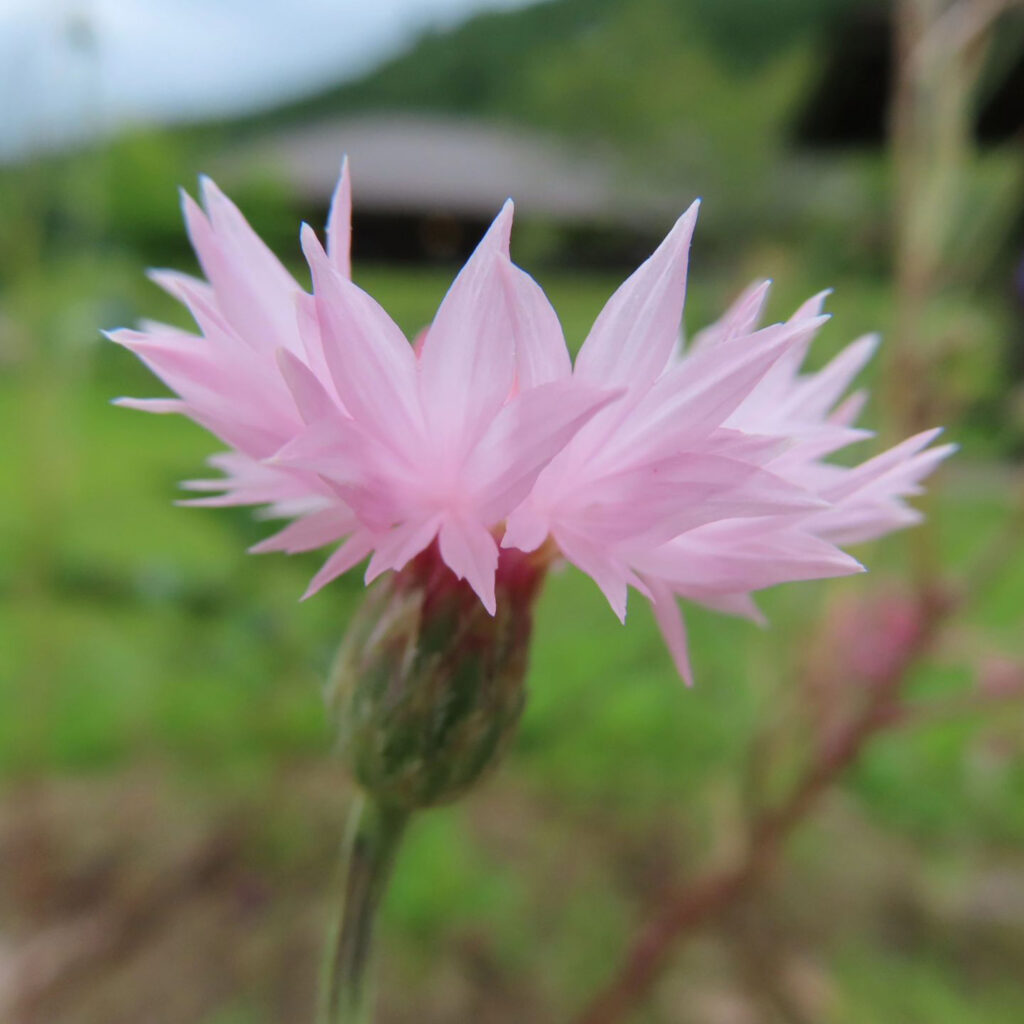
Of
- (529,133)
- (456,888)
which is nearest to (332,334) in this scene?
(456,888)

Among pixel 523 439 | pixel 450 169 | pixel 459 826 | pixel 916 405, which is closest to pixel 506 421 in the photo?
pixel 523 439

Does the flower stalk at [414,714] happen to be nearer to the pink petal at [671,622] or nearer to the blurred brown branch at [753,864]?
the pink petal at [671,622]

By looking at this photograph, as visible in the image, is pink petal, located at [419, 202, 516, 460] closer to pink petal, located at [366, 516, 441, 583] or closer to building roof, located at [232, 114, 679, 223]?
pink petal, located at [366, 516, 441, 583]

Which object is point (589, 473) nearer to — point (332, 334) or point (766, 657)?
point (332, 334)

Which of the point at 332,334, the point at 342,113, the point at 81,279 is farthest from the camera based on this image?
the point at 342,113

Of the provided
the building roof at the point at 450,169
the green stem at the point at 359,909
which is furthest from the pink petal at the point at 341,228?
the building roof at the point at 450,169

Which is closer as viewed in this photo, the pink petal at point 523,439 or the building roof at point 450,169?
the pink petal at point 523,439
